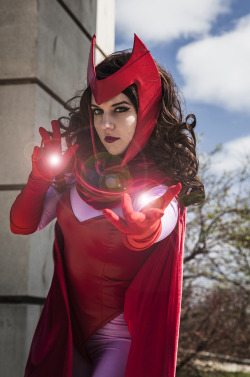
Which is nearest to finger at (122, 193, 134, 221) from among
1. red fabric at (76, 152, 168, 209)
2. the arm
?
the arm

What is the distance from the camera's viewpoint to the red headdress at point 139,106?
74.7 inches

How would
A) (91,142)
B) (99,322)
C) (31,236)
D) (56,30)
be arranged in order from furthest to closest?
1. (56,30)
2. (31,236)
3. (91,142)
4. (99,322)

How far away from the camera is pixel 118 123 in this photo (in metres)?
1.95

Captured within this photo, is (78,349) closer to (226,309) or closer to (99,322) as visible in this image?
(99,322)

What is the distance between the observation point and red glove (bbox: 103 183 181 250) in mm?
1491

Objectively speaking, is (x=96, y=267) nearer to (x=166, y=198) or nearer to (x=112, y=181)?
(x=112, y=181)

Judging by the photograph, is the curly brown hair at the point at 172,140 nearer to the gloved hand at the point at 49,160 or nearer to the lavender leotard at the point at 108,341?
the lavender leotard at the point at 108,341

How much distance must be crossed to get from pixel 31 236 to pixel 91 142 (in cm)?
93

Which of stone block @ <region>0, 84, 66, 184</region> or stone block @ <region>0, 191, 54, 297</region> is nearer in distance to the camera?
stone block @ <region>0, 191, 54, 297</region>

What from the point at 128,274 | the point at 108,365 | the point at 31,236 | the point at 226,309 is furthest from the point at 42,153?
the point at 226,309

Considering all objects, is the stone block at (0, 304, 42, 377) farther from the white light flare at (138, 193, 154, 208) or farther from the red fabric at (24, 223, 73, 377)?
the white light flare at (138, 193, 154, 208)

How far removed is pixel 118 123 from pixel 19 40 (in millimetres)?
1410

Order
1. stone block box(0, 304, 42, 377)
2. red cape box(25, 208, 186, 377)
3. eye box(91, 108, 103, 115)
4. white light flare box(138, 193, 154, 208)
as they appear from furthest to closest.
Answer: stone block box(0, 304, 42, 377) < eye box(91, 108, 103, 115) < red cape box(25, 208, 186, 377) < white light flare box(138, 193, 154, 208)

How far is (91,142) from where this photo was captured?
2168 millimetres
